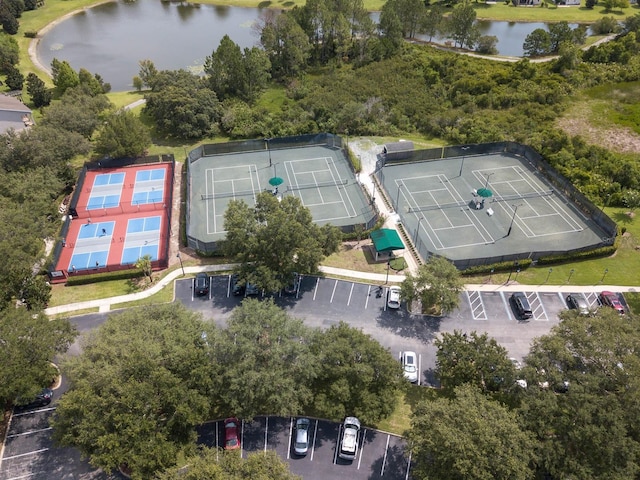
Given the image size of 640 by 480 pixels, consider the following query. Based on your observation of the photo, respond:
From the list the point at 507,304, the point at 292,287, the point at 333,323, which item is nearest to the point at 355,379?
the point at 333,323

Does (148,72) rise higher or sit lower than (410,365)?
higher

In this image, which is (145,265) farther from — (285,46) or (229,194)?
(285,46)

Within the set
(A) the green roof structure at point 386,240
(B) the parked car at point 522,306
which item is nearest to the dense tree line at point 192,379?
(A) the green roof structure at point 386,240

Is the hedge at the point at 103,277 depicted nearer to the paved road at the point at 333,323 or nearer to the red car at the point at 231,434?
the paved road at the point at 333,323

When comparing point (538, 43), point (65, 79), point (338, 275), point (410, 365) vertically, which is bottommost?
point (338, 275)

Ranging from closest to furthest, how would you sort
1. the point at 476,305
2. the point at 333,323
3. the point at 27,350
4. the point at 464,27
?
the point at 27,350 → the point at 333,323 → the point at 476,305 → the point at 464,27

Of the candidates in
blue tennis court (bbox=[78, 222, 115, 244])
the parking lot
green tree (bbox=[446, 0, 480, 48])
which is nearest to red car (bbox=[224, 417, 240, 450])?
the parking lot

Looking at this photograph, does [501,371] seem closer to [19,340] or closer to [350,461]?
[350,461]
